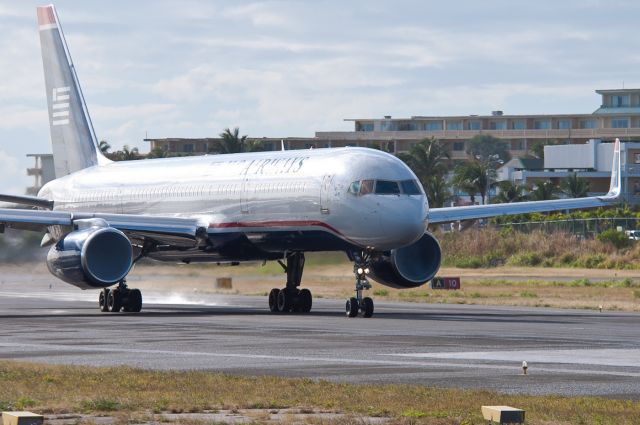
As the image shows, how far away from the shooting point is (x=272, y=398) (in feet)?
59.1

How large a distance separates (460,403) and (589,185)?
131515 mm

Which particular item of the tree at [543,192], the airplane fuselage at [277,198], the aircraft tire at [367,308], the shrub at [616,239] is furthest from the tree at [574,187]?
the aircraft tire at [367,308]

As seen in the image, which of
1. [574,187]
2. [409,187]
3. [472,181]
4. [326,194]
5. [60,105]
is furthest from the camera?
[472,181]

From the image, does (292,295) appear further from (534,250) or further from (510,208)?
(534,250)

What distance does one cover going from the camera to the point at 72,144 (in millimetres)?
54500

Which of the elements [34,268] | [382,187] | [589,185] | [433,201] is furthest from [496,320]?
[589,185]

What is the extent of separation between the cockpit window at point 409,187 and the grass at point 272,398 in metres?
18.4

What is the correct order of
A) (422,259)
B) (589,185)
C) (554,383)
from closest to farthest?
(554,383) < (422,259) < (589,185)

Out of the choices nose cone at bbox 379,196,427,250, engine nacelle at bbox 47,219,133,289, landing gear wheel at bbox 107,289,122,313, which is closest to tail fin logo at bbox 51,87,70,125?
landing gear wheel at bbox 107,289,122,313

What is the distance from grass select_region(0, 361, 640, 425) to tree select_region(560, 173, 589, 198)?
120064mm

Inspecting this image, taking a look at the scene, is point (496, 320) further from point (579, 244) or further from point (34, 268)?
point (579, 244)

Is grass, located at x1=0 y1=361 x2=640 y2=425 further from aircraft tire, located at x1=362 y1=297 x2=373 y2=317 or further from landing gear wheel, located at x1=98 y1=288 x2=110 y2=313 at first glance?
landing gear wheel, located at x1=98 y1=288 x2=110 y2=313

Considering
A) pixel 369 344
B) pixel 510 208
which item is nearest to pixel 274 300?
pixel 510 208

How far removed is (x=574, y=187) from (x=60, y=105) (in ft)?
296
